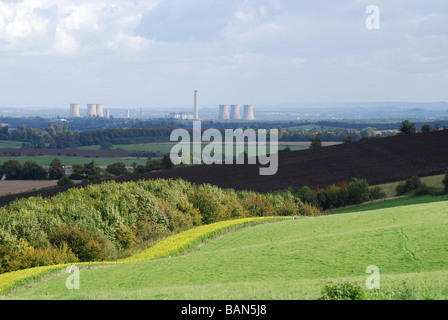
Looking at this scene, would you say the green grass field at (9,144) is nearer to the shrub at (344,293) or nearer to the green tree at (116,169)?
the green tree at (116,169)

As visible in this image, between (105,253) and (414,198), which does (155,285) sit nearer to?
(105,253)

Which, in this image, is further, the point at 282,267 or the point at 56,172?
the point at 56,172

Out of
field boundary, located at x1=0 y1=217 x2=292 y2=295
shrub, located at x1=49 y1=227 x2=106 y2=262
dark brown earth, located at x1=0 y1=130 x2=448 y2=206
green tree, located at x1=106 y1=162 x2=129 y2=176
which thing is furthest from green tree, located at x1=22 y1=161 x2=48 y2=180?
shrub, located at x1=49 y1=227 x2=106 y2=262

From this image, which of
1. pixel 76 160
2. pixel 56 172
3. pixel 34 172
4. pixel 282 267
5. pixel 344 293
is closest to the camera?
pixel 344 293

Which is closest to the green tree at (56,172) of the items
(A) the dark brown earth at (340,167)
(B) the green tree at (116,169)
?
(B) the green tree at (116,169)

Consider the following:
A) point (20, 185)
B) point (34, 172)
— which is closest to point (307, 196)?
point (20, 185)

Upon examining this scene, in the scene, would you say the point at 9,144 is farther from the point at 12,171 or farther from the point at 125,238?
the point at 125,238

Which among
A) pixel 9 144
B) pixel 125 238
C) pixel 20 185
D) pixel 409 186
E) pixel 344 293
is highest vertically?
pixel 344 293
